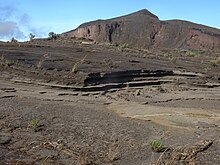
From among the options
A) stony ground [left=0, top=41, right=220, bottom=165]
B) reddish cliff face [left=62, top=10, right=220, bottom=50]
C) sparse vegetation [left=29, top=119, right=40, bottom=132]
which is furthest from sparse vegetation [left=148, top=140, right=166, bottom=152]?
reddish cliff face [left=62, top=10, right=220, bottom=50]

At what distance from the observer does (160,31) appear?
43875mm

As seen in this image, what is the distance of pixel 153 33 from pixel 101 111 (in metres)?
34.9

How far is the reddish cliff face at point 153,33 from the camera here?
4290 cm

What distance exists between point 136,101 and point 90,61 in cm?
504

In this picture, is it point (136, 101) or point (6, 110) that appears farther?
point (136, 101)

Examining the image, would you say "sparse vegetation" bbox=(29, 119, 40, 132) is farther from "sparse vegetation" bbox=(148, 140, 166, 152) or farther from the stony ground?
"sparse vegetation" bbox=(148, 140, 166, 152)

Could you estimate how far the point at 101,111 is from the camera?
9.31m

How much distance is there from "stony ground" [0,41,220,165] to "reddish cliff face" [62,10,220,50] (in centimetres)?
2607

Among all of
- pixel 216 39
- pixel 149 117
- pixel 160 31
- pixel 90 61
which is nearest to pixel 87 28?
pixel 160 31

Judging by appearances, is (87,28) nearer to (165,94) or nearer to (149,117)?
(165,94)

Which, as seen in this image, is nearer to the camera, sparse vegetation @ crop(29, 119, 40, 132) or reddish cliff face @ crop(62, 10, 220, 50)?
sparse vegetation @ crop(29, 119, 40, 132)

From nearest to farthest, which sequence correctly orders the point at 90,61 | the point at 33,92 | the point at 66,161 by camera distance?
the point at 66,161, the point at 33,92, the point at 90,61

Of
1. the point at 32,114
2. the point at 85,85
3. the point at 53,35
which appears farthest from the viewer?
the point at 53,35

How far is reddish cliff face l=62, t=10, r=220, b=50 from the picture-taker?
141ft
